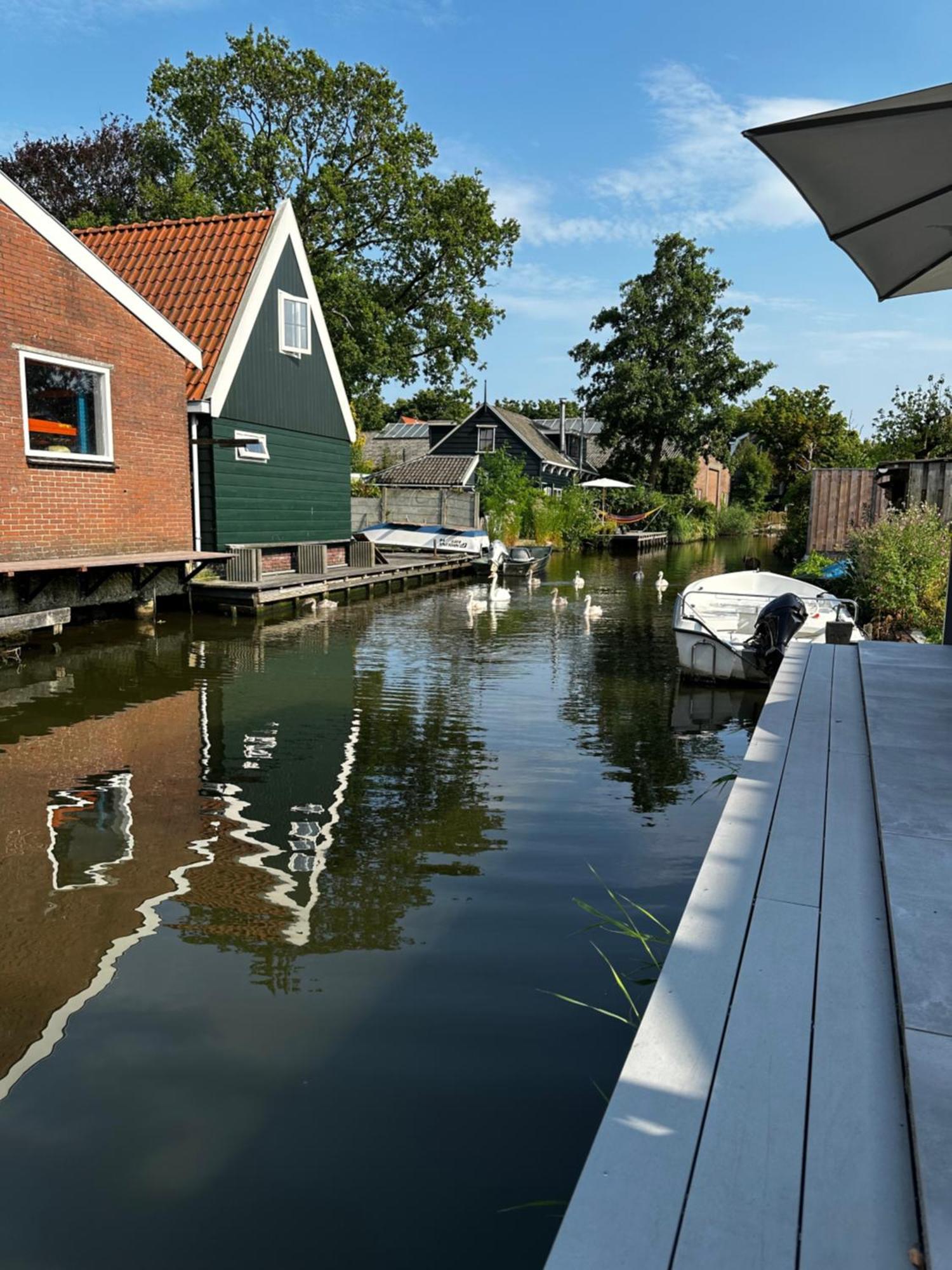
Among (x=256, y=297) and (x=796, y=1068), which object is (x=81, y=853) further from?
(x=256, y=297)

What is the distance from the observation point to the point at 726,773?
26.5ft

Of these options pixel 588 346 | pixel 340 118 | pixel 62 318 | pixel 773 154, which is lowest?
pixel 773 154

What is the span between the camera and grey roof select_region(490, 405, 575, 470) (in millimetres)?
46781

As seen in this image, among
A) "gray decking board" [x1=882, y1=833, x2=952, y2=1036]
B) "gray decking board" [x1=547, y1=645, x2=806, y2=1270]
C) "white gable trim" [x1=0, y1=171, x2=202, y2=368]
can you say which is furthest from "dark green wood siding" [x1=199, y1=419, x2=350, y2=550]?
"gray decking board" [x1=882, y1=833, x2=952, y2=1036]

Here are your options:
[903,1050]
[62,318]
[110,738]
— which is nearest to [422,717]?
[110,738]

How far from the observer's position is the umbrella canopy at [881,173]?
3164 millimetres

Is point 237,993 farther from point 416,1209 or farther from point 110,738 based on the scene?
point 110,738

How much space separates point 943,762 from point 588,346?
50878mm

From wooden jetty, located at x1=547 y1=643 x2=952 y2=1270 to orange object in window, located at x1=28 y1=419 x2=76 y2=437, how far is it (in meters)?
12.7

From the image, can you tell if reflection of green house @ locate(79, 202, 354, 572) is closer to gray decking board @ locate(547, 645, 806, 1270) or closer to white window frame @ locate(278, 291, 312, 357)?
white window frame @ locate(278, 291, 312, 357)

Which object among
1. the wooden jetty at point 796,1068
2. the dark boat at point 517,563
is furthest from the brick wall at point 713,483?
the wooden jetty at point 796,1068

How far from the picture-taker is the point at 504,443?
4669cm

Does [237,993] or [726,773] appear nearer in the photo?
[237,993]

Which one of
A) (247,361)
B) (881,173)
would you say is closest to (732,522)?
(247,361)
